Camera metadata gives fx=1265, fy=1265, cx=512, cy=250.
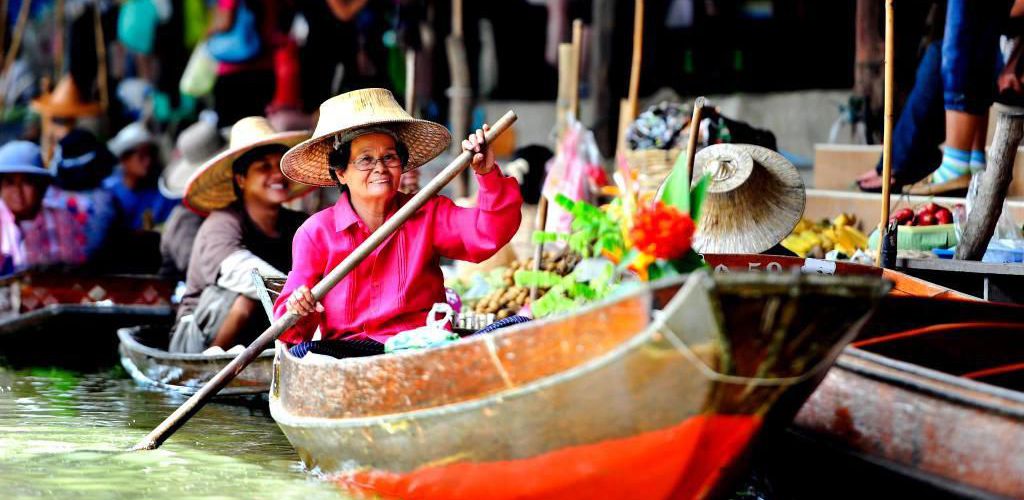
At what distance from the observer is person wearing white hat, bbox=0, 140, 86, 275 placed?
27.2 feet

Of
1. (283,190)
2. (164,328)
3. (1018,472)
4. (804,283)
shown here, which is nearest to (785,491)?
(1018,472)

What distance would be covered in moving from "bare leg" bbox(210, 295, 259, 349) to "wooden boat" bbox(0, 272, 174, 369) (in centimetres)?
149

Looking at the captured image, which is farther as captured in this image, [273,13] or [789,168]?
[273,13]

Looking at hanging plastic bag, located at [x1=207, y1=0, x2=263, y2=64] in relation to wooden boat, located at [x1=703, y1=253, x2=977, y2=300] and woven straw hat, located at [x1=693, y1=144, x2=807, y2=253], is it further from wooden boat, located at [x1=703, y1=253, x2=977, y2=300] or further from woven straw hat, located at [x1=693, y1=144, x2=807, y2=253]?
wooden boat, located at [x1=703, y1=253, x2=977, y2=300]

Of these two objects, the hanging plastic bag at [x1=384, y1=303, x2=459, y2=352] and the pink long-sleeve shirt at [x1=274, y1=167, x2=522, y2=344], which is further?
the pink long-sleeve shirt at [x1=274, y1=167, x2=522, y2=344]

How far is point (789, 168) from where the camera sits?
521 centimetres

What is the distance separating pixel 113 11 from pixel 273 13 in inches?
109

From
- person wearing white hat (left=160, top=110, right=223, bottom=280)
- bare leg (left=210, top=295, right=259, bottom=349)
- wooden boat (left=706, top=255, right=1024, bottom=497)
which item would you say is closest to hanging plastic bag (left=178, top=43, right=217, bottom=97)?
person wearing white hat (left=160, top=110, right=223, bottom=280)

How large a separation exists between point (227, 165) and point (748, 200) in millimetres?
2574

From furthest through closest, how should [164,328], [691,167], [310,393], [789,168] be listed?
[164,328] < [789,168] < [691,167] < [310,393]

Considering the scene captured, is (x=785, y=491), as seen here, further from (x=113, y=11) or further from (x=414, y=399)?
(x=113, y=11)

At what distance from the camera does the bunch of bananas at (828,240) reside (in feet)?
19.4

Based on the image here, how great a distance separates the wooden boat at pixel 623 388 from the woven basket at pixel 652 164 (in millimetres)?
3267

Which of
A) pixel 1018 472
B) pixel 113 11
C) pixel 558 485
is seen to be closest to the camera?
pixel 1018 472
